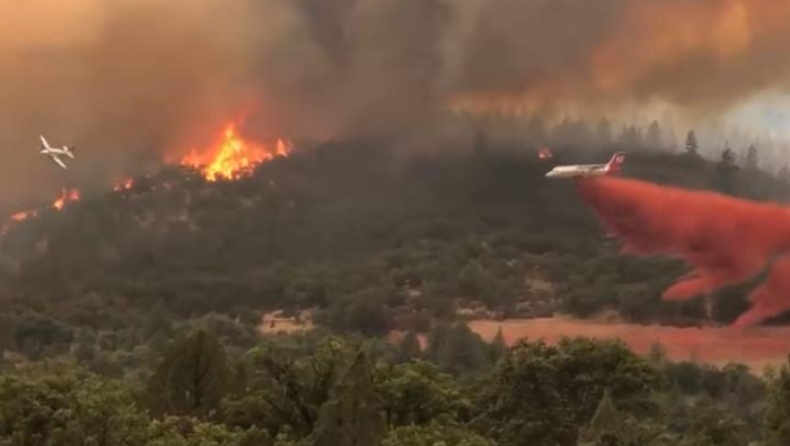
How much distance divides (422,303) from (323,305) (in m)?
22.3

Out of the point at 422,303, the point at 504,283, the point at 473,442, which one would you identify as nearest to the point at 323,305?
the point at 422,303

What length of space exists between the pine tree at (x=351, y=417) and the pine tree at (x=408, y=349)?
274ft

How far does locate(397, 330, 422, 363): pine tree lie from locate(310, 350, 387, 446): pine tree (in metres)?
83.6

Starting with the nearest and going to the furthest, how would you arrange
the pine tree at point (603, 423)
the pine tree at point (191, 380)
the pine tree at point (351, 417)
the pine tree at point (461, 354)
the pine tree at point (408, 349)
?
the pine tree at point (351, 417)
the pine tree at point (603, 423)
the pine tree at point (191, 380)
the pine tree at point (461, 354)
the pine tree at point (408, 349)

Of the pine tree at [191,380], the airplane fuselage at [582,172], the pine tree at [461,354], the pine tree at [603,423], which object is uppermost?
the airplane fuselage at [582,172]

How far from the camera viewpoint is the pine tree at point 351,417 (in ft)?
151

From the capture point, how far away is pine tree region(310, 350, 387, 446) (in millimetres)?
45906

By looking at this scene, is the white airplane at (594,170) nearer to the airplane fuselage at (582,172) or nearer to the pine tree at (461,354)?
the airplane fuselage at (582,172)

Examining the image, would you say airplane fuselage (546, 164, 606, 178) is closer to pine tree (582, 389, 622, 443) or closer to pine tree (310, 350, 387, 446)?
pine tree (582, 389, 622, 443)

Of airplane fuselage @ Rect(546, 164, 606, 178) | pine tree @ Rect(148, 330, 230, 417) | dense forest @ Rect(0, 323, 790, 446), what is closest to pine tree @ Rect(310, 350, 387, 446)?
dense forest @ Rect(0, 323, 790, 446)

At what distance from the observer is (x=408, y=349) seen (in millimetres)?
138000

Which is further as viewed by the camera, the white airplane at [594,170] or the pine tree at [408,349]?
the pine tree at [408,349]

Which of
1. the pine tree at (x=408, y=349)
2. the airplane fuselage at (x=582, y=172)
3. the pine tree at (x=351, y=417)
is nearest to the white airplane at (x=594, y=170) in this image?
the airplane fuselage at (x=582, y=172)

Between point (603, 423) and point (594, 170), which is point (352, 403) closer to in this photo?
point (603, 423)
